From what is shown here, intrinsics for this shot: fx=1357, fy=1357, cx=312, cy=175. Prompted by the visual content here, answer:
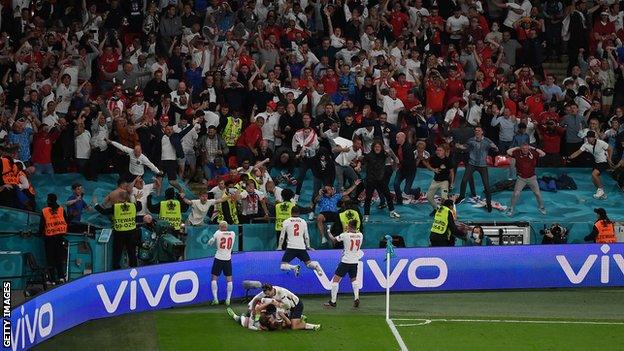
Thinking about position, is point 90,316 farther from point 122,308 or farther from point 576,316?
point 576,316

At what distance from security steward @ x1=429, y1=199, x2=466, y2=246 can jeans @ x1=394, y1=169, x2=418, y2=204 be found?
12.6 feet

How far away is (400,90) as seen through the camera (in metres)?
35.5

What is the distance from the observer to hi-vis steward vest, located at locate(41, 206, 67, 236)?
93.8ft

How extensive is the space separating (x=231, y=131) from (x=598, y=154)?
9630 mm

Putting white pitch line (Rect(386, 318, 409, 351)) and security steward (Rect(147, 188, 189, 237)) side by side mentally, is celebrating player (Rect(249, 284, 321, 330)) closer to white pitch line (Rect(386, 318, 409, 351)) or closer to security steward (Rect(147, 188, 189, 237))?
white pitch line (Rect(386, 318, 409, 351))

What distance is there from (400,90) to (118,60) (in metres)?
7.36

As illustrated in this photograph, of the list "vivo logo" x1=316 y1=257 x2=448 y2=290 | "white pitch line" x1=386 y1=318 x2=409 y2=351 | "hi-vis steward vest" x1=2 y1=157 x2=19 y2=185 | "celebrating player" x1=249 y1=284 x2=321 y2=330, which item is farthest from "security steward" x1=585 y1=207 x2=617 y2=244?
"hi-vis steward vest" x1=2 y1=157 x2=19 y2=185

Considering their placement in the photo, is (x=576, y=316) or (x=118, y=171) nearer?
(x=576, y=316)

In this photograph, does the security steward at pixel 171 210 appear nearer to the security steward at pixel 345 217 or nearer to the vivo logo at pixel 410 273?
the security steward at pixel 345 217

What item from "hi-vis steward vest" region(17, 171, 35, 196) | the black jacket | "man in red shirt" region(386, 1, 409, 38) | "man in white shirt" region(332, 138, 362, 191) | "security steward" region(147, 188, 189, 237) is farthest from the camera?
"man in red shirt" region(386, 1, 409, 38)

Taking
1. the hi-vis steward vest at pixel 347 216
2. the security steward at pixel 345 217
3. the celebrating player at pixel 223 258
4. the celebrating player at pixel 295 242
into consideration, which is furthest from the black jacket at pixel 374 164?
the celebrating player at pixel 223 258

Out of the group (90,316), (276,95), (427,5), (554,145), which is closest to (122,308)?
(90,316)

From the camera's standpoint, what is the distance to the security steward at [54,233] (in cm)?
2859

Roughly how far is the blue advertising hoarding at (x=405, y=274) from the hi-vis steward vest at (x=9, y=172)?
5.42 m
